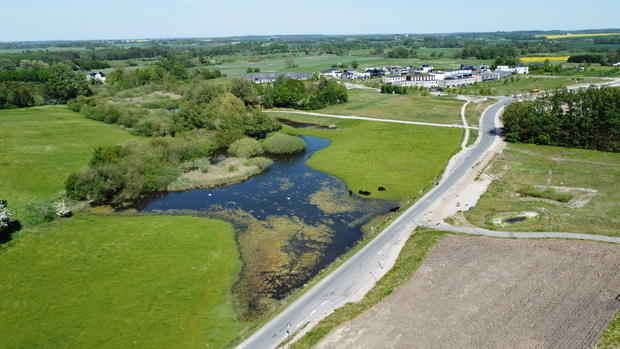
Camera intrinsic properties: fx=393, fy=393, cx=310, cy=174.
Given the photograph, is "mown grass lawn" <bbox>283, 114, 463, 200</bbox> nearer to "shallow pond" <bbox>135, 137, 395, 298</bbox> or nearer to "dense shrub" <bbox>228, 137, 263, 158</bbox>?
"shallow pond" <bbox>135, 137, 395, 298</bbox>

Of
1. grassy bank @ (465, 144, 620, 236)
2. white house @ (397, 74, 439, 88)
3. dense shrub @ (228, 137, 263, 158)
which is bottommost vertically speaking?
grassy bank @ (465, 144, 620, 236)

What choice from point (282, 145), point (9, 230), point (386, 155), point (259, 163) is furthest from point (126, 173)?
point (386, 155)

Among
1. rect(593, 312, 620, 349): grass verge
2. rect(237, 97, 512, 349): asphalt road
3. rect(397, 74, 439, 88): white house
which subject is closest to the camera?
rect(593, 312, 620, 349): grass verge

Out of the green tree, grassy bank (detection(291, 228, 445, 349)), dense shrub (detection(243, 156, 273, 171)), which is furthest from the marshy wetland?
the green tree

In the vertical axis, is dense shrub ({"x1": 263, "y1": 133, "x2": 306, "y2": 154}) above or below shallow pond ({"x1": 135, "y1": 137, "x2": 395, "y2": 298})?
above

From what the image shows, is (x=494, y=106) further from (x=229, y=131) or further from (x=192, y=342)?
(x=192, y=342)

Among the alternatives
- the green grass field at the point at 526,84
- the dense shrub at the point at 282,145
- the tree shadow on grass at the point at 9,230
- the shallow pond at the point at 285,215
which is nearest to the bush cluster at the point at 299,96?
the dense shrub at the point at 282,145
